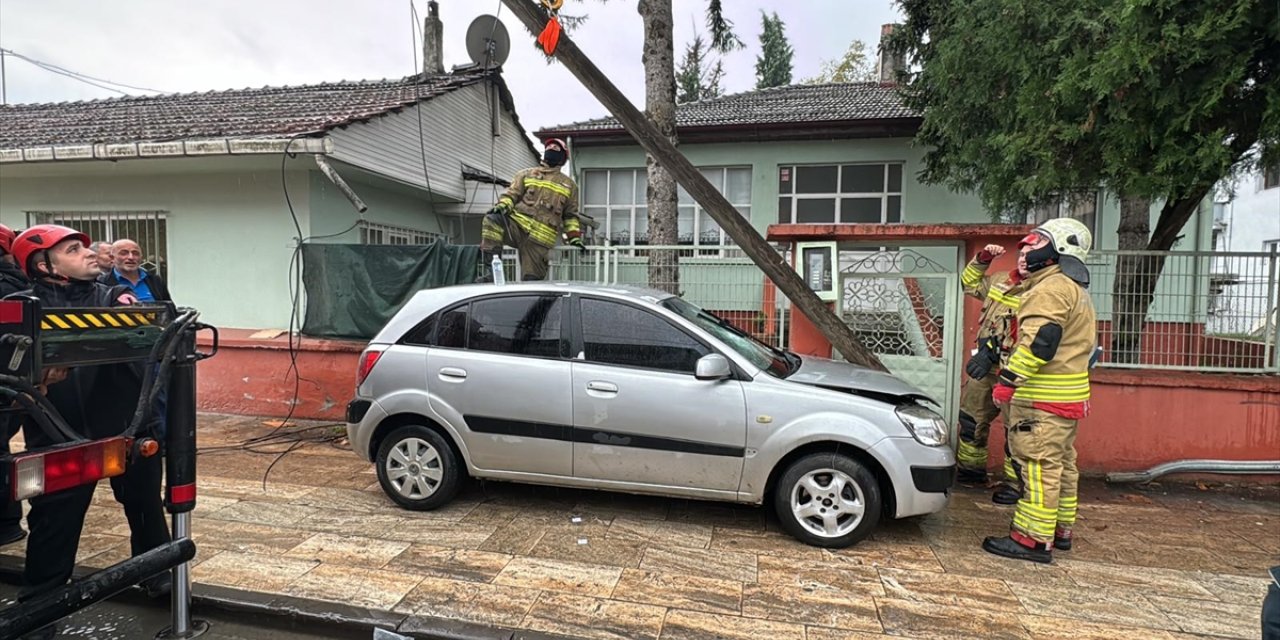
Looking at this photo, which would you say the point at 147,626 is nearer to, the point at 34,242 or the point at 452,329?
the point at 34,242

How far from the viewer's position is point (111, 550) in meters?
3.91

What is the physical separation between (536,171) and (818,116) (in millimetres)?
6187

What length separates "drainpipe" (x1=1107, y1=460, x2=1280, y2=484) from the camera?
531 centimetres

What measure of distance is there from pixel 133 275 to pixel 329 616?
3.92m

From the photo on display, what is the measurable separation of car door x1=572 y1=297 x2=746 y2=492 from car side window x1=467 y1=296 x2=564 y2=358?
0.66ft

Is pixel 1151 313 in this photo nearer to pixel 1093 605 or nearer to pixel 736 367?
pixel 1093 605

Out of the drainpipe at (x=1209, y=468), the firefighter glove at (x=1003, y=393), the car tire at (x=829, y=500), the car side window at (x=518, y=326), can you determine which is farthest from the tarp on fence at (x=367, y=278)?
the drainpipe at (x=1209, y=468)

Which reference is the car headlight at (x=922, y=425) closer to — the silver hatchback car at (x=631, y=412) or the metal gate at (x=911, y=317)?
the silver hatchback car at (x=631, y=412)

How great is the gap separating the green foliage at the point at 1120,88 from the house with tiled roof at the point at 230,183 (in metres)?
6.80

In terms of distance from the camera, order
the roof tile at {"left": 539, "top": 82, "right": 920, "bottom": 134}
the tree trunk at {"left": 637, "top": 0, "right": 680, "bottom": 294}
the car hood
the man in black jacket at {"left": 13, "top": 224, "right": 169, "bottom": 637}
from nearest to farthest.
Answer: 1. the man in black jacket at {"left": 13, "top": 224, "right": 169, "bottom": 637}
2. the car hood
3. the tree trunk at {"left": 637, "top": 0, "right": 680, "bottom": 294}
4. the roof tile at {"left": 539, "top": 82, "right": 920, "bottom": 134}

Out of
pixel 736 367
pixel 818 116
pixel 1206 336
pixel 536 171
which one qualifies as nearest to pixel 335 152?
pixel 536 171

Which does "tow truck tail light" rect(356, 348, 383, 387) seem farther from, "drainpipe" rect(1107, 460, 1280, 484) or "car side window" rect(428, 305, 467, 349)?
"drainpipe" rect(1107, 460, 1280, 484)

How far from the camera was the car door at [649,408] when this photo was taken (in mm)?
3982

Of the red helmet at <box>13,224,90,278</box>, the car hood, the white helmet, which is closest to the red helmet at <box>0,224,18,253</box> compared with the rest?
the red helmet at <box>13,224,90,278</box>
